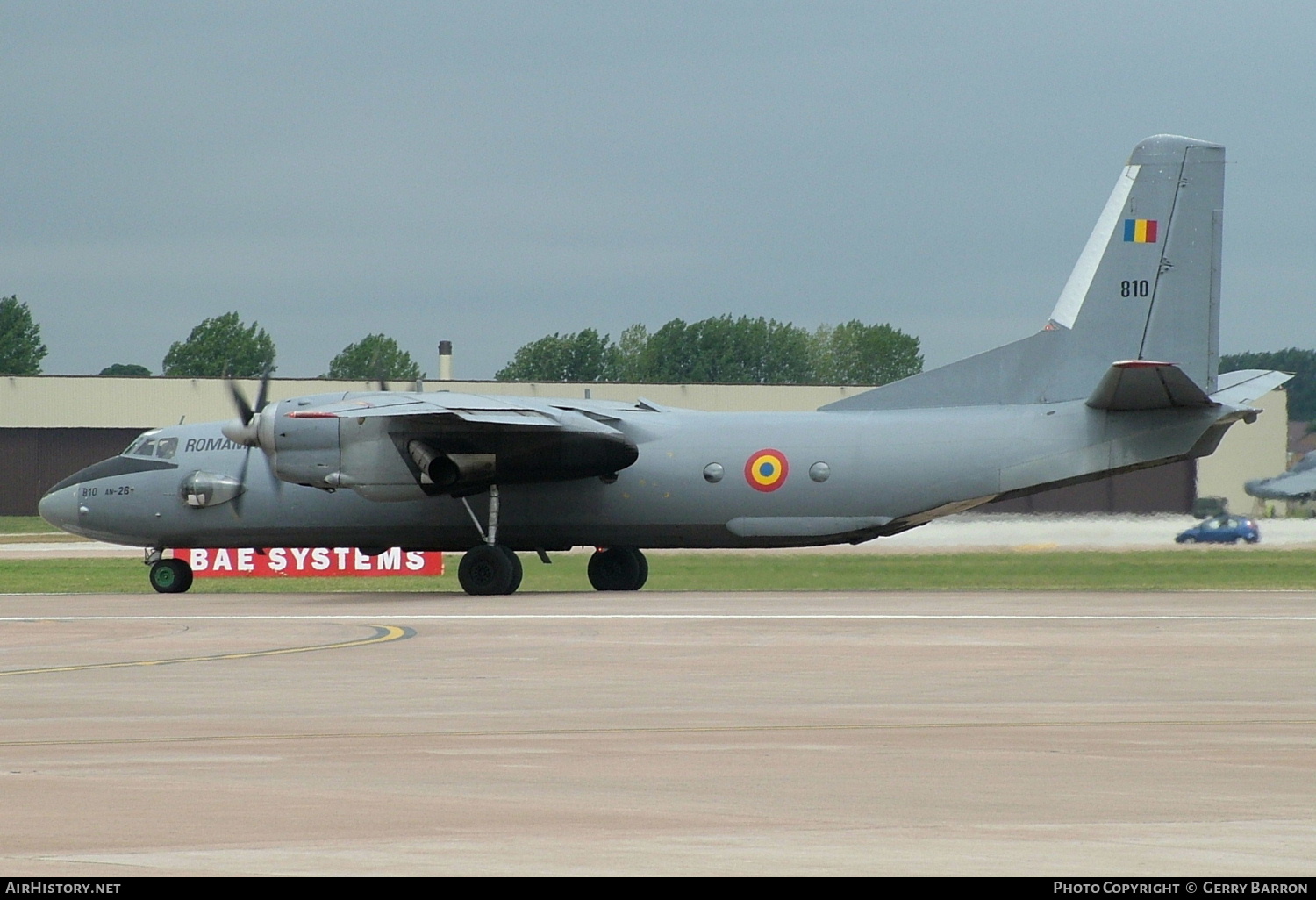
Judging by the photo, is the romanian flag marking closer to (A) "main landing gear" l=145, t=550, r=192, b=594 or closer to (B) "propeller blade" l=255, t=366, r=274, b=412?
(B) "propeller blade" l=255, t=366, r=274, b=412

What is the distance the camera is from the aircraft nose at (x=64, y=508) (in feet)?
111

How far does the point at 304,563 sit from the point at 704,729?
90.5 ft

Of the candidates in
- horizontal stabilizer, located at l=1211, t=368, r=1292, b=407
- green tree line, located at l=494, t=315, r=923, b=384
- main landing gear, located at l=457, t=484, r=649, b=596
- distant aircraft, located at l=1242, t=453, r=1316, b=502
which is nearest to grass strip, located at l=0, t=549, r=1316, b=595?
horizontal stabilizer, located at l=1211, t=368, r=1292, b=407

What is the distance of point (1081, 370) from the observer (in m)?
29.1

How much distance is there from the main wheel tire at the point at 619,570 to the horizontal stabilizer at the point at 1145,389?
9.14 metres

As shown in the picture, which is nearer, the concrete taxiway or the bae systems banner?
the concrete taxiway

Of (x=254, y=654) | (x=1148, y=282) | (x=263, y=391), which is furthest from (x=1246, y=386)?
(x=254, y=654)

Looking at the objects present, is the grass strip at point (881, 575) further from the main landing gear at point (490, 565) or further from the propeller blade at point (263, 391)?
the propeller blade at point (263, 391)

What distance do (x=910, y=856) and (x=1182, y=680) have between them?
892 centimetres

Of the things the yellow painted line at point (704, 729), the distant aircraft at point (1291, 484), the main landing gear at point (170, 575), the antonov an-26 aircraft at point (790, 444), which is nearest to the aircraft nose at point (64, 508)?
the main landing gear at point (170, 575)

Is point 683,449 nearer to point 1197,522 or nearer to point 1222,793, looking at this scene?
point 1197,522

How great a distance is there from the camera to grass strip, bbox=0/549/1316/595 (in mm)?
32469

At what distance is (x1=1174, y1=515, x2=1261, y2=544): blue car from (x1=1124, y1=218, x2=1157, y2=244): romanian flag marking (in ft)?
35.2

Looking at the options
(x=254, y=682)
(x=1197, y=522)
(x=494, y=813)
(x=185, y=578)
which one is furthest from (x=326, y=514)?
(x=494, y=813)
